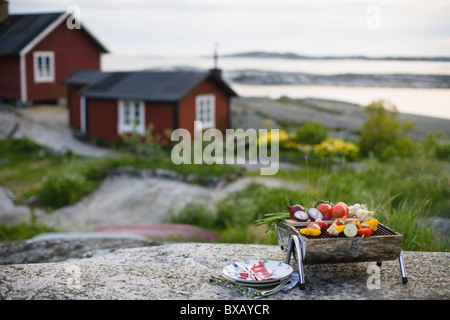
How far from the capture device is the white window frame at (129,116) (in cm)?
1811

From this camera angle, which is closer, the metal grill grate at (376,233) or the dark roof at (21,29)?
the metal grill grate at (376,233)

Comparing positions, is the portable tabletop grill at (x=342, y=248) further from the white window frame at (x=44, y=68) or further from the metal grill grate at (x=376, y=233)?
the white window frame at (x=44, y=68)

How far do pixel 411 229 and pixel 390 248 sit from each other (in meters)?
1.72

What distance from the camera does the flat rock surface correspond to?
356cm

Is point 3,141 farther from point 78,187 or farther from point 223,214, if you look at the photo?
point 223,214

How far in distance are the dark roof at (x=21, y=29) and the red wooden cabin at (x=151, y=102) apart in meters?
3.74

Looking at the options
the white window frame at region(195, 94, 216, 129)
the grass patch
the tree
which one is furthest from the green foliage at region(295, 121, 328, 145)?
the grass patch

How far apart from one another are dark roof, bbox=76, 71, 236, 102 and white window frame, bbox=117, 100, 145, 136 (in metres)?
0.40

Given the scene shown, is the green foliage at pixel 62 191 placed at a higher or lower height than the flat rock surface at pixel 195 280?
lower

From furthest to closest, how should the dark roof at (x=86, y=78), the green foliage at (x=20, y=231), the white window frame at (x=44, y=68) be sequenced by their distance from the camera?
the white window frame at (x=44, y=68)
the dark roof at (x=86, y=78)
the green foliage at (x=20, y=231)

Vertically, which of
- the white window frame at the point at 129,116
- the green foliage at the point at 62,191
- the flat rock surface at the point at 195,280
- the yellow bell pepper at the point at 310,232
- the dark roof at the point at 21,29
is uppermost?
the dark roof at the point at 21,29
